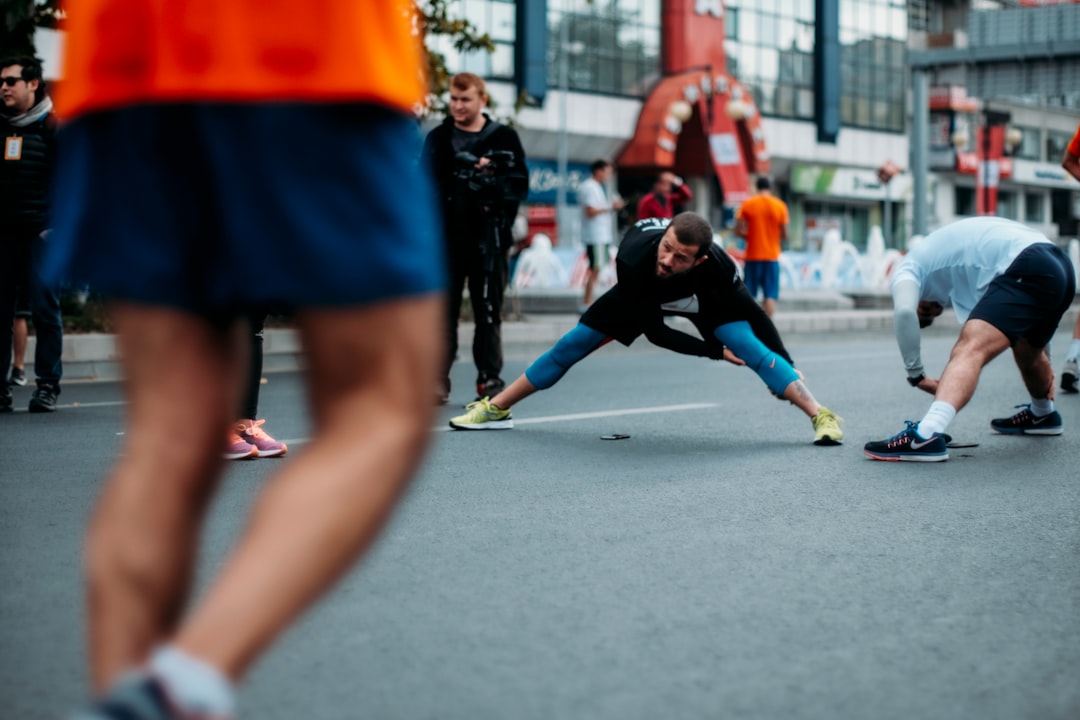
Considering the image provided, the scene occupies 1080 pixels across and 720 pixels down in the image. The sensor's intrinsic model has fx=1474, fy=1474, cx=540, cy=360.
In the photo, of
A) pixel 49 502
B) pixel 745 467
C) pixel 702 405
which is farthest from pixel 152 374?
pixel 702 405

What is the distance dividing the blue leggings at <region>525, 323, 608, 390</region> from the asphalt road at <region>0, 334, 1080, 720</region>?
30 cm

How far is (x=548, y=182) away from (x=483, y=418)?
1313 inches

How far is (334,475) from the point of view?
1.94 metres

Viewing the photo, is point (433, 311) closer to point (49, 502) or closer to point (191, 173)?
point (191, 173)

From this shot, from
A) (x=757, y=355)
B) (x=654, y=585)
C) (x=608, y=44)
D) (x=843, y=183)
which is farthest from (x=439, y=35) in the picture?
(x=843, y=183)

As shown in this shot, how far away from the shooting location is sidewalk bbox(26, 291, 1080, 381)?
39.7 ft

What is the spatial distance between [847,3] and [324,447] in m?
51.0

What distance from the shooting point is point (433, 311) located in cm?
→ 203

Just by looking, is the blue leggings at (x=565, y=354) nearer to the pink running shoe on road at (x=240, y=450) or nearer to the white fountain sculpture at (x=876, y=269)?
the pink running shoe on road at (x=240, y=450)

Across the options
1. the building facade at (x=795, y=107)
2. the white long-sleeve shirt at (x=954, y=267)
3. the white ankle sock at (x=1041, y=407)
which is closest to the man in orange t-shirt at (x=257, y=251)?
the white long-sleeve shirt at (x=954, y=267)

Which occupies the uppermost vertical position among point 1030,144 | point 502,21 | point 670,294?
point 502,21

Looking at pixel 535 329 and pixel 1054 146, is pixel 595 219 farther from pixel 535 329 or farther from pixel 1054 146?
pixel 1054 146

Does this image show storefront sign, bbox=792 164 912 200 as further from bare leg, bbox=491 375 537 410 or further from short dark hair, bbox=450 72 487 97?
bare leg, bbox=491 375 537 410

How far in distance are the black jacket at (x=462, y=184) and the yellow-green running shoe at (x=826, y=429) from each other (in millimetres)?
2562
